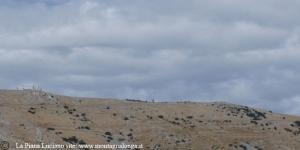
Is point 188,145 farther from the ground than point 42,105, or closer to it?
closer to it

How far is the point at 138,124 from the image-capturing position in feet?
389

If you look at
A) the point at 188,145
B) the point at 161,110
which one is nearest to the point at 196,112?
the point at 161,110

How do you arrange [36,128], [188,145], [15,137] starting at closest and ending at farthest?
1. [15,137]
2. [36,128]
3. [188,145]

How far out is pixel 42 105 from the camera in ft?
396

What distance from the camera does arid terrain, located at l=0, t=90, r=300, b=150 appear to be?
105250 mm

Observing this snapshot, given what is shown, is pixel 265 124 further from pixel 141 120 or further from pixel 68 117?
pixel 68 117

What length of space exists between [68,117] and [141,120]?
14.0 m

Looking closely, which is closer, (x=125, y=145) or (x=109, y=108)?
(x=125, y=145)

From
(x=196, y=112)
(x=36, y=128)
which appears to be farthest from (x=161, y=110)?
(x=36, y=128)

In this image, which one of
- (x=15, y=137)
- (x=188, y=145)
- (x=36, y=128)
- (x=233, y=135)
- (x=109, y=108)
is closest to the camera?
(x=15, y=137)

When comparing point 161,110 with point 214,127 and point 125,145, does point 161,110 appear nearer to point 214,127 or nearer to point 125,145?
point 214,127

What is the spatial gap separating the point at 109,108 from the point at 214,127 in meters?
20.8

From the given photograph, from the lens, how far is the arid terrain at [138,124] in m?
105

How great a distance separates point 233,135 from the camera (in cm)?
11862
